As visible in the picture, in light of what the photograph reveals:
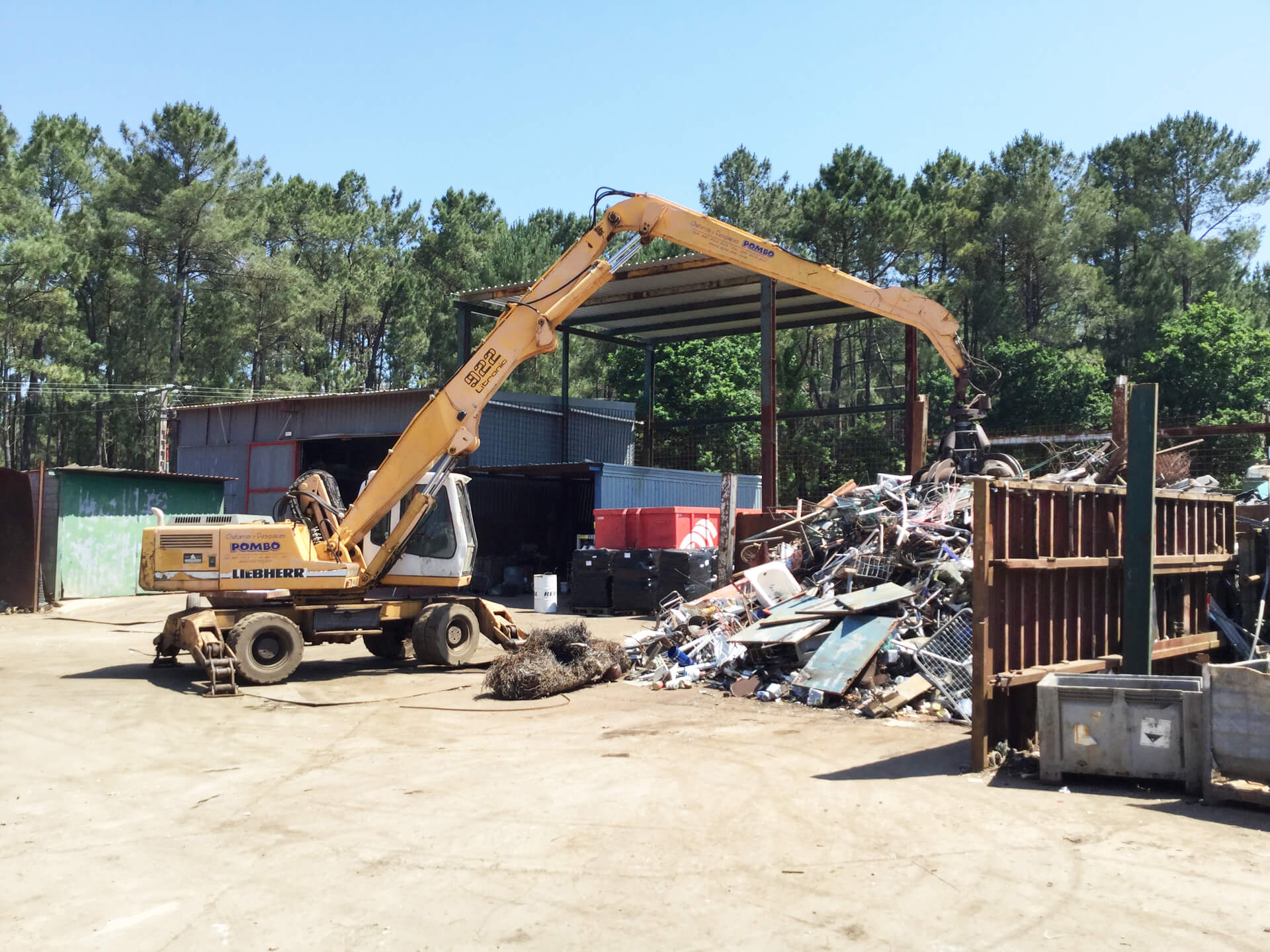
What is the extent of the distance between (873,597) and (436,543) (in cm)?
579

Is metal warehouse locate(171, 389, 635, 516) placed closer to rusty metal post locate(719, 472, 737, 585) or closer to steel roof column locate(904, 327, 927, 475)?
steel roof column locate(904, 327, 927, 475)

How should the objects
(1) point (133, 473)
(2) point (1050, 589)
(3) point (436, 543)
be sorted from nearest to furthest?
(2) point (1050, 589) → (3) point (436, 543) → (1) point (133, 473)

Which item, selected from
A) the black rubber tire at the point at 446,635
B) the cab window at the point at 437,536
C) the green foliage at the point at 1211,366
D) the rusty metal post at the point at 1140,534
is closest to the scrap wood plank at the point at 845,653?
the rusty metal post at the point at 1140,534

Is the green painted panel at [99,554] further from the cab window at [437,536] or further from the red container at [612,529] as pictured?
the cab window at [437,536]

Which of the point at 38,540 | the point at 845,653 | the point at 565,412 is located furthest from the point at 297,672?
the point at 565,412

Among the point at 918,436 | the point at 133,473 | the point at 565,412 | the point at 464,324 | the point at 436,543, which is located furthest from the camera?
the point at 565,412

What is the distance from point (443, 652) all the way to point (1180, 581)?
8761 millimetres

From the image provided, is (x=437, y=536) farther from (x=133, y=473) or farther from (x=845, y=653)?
(x=133, y=473)

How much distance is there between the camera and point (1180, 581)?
10.4 m

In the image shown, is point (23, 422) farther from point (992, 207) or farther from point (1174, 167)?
point (1174, 167)

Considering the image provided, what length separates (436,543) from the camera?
541 inches

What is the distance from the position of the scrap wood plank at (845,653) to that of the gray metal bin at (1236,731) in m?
4.37

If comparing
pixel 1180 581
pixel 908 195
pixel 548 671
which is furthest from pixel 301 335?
pixel 1180 581

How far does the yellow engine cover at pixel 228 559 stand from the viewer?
12.7m
